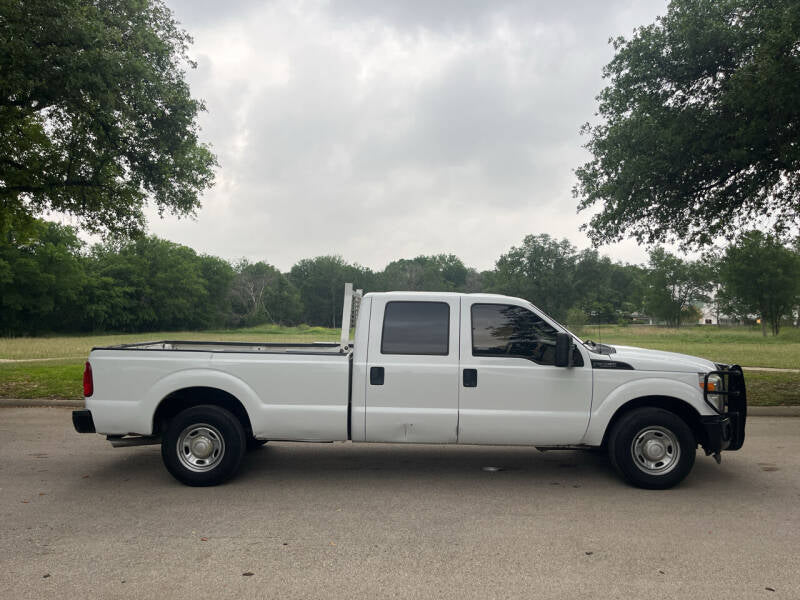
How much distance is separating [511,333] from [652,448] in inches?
69.2

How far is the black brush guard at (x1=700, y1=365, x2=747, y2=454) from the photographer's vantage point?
5660 mm

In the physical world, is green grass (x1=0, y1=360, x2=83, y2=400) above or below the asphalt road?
above

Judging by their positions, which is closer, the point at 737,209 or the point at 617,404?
the point at 617,404

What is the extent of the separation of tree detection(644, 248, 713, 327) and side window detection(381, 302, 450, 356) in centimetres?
8340

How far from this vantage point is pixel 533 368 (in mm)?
5793

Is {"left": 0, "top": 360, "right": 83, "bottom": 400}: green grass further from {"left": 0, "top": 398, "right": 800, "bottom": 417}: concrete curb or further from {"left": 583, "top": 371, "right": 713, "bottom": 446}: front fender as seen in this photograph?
{"left": 583, "top": 371, "right": 713, "bottom": 446}: front fender

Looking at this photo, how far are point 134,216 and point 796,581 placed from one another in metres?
16.2

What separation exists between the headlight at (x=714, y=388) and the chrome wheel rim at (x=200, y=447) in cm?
477

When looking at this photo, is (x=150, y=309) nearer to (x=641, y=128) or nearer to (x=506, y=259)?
(x=506, y=259)

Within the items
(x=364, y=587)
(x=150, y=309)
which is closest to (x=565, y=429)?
(x=364, y=587)

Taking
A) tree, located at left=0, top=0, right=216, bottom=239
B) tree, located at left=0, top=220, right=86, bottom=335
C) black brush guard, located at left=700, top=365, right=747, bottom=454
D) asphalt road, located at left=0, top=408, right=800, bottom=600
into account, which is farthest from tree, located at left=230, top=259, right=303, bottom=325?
black brush guard, located at left=700, top=365, right=747, bottom=454

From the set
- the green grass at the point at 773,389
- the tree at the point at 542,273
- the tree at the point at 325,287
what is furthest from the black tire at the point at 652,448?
the tree at the point at 325,287

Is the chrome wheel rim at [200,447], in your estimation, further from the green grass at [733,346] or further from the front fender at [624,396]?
the green grass at [733,346]

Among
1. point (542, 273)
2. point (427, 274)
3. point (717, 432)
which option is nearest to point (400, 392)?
point (717, 432)
